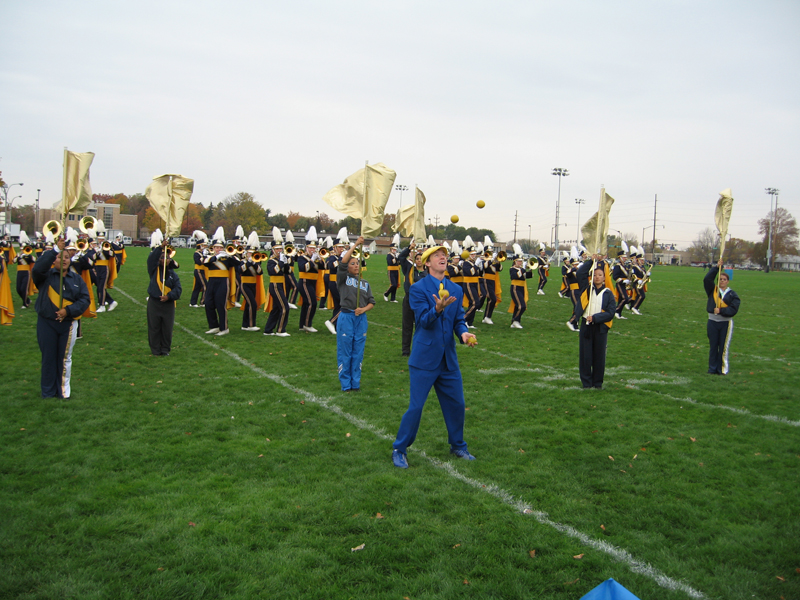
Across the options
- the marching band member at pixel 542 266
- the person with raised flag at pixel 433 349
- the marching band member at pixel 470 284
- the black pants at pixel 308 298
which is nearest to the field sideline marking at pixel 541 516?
the person with raised flag at pixel 433 349

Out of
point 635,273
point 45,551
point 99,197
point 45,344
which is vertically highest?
point 99,197

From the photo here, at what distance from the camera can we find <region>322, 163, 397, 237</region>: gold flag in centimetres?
784

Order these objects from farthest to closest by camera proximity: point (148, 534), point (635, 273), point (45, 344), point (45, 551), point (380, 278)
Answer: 1. point (380, 278)
2. point (635, 273)
3. point (45, 344)
4. point (148, 534)
5. point (45, 551)

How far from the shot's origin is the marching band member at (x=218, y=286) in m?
12.3

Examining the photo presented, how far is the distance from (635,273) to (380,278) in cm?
1534

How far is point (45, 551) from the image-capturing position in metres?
3.69

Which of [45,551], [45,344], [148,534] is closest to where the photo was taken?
[45,551]

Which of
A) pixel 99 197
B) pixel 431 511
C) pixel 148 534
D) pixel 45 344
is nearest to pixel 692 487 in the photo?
pixel 431 511

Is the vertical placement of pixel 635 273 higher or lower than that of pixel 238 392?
higher

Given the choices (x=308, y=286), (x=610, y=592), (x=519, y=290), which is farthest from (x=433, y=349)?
(x=519, y=290)

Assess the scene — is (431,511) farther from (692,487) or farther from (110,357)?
(110,357)

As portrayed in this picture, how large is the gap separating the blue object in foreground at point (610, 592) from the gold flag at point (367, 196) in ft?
19.2

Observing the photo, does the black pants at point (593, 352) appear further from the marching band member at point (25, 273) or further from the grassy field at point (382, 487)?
the marching band member at point (25, 273)

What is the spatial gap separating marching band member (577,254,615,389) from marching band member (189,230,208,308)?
1058cm
